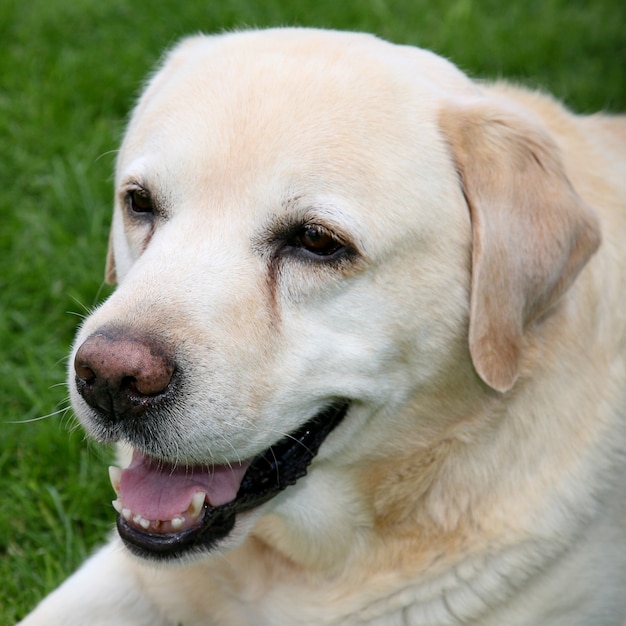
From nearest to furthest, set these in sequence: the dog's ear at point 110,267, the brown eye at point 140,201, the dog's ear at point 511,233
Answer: the dog's ear at point 511,233 → the brown eye at point 140,201 → the dog's ear at point 110,267

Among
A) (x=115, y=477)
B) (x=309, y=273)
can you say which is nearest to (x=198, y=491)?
(x=115, y=477)

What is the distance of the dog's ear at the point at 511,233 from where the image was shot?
2980mm

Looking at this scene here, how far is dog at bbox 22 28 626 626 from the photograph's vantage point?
2807 mm

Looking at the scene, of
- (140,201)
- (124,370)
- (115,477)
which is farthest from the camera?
(140,201)

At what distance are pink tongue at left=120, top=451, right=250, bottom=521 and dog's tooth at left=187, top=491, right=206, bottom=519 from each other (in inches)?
0.5

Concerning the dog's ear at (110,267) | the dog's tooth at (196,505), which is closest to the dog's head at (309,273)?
the dog's tooth at (196,505)

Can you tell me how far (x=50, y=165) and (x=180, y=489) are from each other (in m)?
3.16

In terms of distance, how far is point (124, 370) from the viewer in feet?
8.59

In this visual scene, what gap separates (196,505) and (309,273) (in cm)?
69

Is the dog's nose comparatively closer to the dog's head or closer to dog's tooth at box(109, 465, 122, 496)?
the dog's head

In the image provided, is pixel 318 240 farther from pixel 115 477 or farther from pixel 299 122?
pixel 115 477

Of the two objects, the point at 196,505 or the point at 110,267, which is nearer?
the point at 196,505

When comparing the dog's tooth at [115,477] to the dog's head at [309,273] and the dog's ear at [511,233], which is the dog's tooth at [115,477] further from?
the dog's ear at [511,233]

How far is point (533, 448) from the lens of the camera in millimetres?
3166
